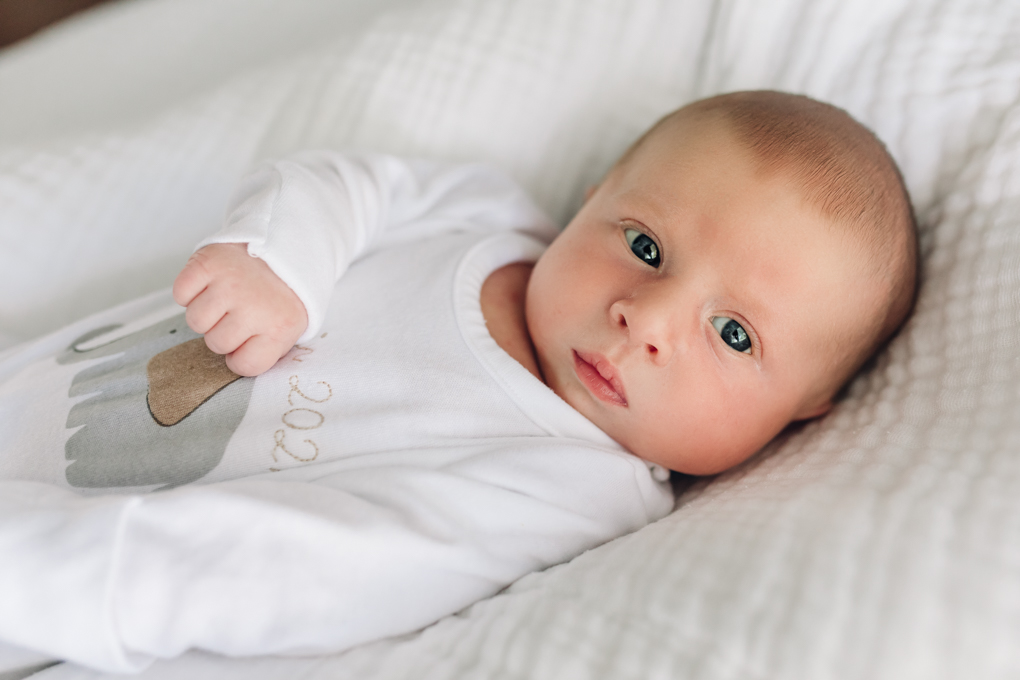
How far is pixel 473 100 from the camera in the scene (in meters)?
1.18

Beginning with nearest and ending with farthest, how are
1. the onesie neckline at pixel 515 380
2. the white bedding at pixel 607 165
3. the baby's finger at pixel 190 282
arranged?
the white bedding at pixel 607 165
the baby's finger at pixel 190 282
the onesie neckline at pixel 515 380

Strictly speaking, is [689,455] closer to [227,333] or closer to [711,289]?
[711,289]

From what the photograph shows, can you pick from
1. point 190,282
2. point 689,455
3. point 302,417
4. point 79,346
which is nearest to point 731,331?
point 689,455

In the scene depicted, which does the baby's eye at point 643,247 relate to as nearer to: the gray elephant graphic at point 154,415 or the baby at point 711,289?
the baby at point 711,289

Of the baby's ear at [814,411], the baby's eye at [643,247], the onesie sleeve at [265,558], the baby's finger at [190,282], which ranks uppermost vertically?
the baby's finger at [190,282]

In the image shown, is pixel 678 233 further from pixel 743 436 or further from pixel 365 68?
pixel 365 68

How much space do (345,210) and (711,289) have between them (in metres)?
0.46

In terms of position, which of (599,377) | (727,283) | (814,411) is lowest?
(814,411)

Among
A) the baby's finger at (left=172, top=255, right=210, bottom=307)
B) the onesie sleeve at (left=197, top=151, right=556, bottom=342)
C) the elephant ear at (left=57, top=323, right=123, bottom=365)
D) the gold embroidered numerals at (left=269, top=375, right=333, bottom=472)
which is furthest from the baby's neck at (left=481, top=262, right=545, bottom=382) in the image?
the elephant ear at (left=57, top=323, right=123, bottom=365)

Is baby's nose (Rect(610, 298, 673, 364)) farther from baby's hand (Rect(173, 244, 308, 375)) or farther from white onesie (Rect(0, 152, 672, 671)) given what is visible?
baby's hand (Rect(173, 244, 308, 375))

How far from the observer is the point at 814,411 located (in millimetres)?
904

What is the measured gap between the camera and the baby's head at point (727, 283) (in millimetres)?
778

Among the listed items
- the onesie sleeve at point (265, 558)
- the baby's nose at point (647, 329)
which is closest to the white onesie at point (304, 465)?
the onesie sleeve at point (265, 558)

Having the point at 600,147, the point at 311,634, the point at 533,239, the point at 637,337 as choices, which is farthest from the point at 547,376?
the point at 600,147
